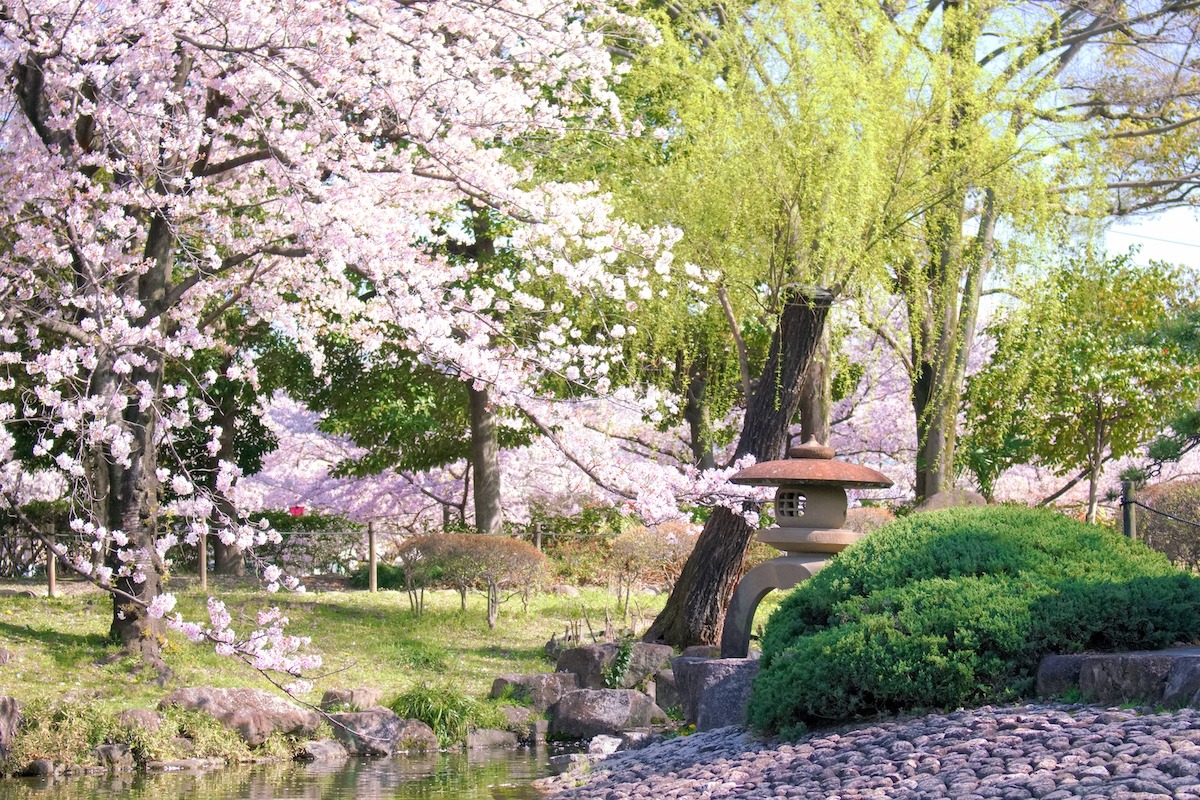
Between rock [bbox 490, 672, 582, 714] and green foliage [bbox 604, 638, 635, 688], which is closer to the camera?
rock [bbox 490, 672, 582, 714]

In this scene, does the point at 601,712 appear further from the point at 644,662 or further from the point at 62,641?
the point at 62,641

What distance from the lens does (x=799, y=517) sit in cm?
905

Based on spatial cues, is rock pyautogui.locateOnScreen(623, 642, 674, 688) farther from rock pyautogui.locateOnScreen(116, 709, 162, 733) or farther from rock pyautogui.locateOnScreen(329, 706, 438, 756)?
rock pyautogui.locateOnScreen(116, 709, 162, 733)

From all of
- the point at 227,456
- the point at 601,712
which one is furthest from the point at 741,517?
the point at 227,456

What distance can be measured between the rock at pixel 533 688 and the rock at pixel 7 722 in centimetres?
422

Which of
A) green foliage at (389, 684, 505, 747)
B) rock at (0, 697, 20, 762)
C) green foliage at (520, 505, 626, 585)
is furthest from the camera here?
green foliage at (520, 505, 626, 585)

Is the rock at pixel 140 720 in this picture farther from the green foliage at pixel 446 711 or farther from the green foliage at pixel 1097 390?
the green foliage at pixel 1097 390

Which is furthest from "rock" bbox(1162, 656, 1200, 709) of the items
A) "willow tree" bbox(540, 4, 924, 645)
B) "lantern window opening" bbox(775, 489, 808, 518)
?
"willow tree" bbox(540, 4, 924, 645)

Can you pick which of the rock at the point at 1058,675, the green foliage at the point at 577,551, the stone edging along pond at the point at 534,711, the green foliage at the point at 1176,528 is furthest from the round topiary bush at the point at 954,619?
the green foliage at the point at 577,551

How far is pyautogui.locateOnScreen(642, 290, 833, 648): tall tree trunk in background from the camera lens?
1123 cm

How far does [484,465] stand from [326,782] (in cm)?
917

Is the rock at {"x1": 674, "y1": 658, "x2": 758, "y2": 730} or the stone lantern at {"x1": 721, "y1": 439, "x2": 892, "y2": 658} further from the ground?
the stone lantern at {"x1": 721, "y1": 439, "x2": 892, "y2": 658}

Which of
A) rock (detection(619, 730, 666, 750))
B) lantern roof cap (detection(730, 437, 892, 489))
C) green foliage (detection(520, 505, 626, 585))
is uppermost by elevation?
lantern roof cap (detection(730, 437, 892, 489))

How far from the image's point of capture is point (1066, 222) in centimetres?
1186
